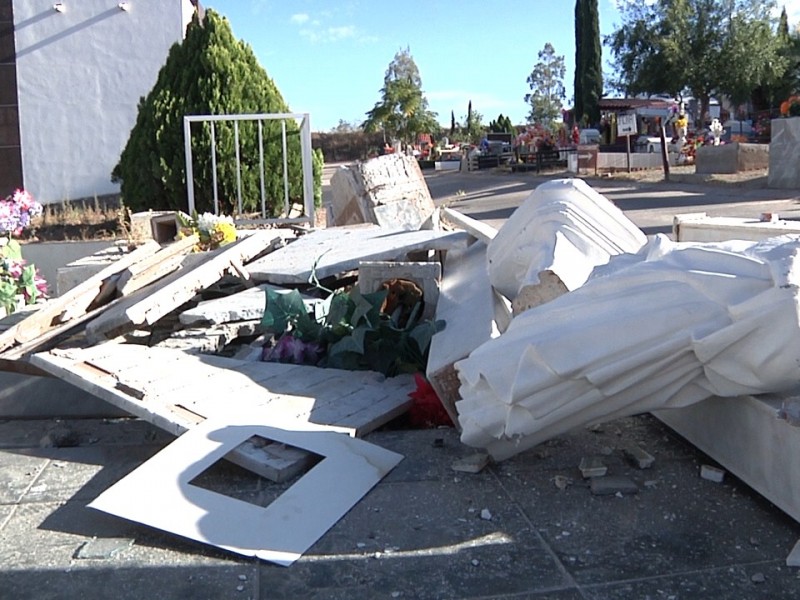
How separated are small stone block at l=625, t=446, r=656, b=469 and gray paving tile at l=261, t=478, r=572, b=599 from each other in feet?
1.98

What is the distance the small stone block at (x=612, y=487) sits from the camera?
3.20 m

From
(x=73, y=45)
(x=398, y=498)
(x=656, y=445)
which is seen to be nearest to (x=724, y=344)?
(x=656, y=445)

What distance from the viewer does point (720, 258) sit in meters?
3.07

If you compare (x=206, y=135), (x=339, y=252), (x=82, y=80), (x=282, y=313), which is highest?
(x=82, y=80)

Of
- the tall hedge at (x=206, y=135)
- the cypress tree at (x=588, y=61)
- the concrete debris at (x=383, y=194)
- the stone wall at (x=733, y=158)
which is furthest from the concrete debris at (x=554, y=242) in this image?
the cypress tree at (x=588, y=61)

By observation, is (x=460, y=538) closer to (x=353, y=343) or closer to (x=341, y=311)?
(x=353, y=343)

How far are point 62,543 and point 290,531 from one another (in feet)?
2.57

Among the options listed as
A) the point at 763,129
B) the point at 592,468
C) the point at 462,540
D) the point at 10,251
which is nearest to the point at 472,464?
the point at 592,468

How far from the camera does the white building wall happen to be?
45.4 ft

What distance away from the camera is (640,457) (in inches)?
136

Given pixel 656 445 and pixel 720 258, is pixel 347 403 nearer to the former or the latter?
pixel 656 445

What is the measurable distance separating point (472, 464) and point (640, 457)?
2.24ft

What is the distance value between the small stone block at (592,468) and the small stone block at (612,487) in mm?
39

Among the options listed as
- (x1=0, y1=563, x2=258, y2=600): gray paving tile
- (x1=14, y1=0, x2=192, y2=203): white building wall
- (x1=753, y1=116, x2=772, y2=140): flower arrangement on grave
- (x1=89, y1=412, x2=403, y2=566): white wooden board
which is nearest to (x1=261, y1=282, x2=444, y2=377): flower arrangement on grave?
(x1=89, y1=412, x2=403, y2=566): white wooden board
